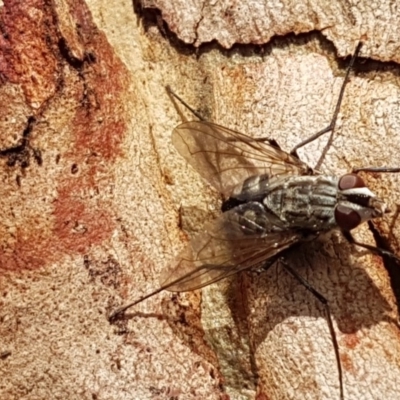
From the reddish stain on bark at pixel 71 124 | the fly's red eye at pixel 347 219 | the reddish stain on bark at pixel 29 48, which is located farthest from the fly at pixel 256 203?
the reddish stain on bark at pixel 29 48

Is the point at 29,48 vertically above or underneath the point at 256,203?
above

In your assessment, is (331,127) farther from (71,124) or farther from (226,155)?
(71,124)

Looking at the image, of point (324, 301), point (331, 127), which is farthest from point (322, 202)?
point (324, 301)

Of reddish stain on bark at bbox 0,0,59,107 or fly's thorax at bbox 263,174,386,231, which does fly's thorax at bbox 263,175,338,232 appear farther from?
reddish stain on bark at bbox 0,0,59,107

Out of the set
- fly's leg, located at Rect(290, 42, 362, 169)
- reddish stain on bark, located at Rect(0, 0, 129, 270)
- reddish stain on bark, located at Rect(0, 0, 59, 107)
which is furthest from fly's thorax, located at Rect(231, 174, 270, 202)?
reddish stain on bark, located at Rect(0, 0, 59, 107)

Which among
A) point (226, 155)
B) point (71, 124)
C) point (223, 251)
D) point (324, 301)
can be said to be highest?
point (71, 124)

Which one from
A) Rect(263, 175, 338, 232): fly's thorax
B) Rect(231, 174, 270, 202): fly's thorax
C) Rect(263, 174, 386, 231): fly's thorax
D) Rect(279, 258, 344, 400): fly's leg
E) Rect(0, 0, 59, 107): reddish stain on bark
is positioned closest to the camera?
Rect(279, 258, 344, 400): fly's leg
